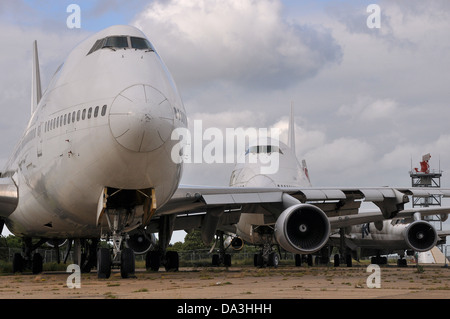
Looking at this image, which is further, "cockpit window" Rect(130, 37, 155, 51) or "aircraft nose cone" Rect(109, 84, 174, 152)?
"cockpit window" Rect(130, 37, 155, 51)

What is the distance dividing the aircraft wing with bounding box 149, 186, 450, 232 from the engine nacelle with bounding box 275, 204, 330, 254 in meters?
1.34

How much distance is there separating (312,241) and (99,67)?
7.19 metres

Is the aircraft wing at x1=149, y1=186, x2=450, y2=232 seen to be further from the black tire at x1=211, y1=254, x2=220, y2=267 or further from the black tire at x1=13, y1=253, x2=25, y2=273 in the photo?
the black tire at x1=211, y1=254, x2=220, y2=267

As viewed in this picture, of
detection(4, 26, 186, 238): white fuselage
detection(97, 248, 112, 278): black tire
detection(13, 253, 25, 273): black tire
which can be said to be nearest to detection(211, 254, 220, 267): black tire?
detection(13, 253, 25, 273): black tire

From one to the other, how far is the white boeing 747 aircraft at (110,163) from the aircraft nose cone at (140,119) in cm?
2

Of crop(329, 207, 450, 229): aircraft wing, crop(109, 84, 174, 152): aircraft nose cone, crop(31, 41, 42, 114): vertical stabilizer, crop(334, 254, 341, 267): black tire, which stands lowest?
crop(334, 254, 341, 267): black tire

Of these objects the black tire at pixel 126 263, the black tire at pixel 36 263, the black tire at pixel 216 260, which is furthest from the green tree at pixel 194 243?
the black tire at pixel 126 263

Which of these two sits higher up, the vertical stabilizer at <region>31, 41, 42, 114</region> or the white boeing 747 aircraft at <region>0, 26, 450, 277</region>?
the vertical stabilizer at <region>31, 41, 42, 114</region>

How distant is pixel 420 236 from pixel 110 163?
21189 mm

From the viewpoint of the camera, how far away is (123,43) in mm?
13484

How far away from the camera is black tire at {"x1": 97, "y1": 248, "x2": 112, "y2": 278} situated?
1299cm

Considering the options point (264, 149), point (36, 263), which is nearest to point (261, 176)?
point (264, 149)
